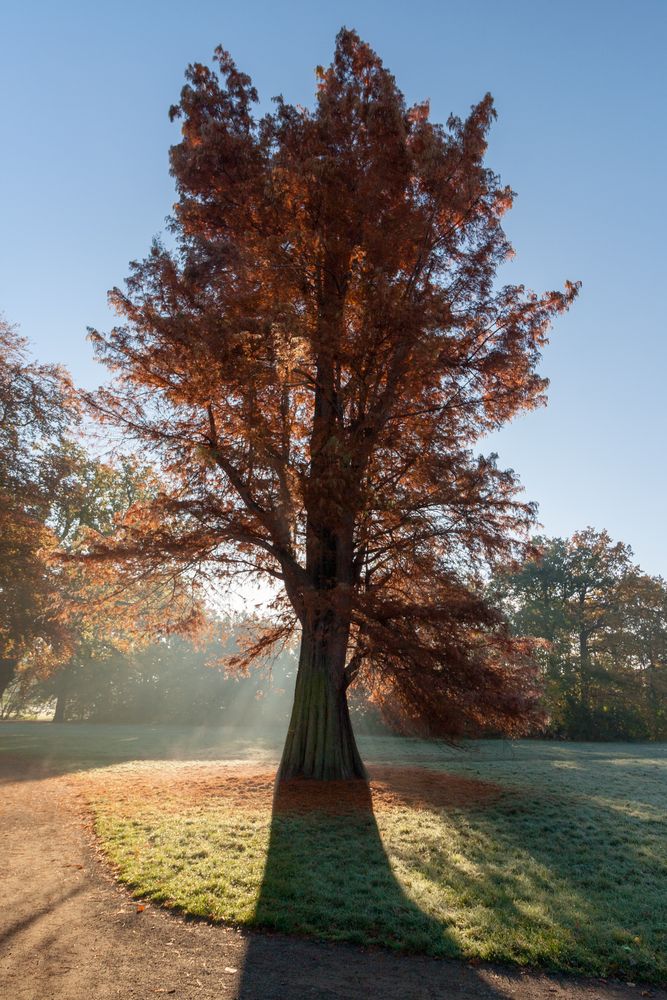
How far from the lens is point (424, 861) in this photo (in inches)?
266

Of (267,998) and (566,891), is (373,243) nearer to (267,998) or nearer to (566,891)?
(566,891)

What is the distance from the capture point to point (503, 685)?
10094 millimetres

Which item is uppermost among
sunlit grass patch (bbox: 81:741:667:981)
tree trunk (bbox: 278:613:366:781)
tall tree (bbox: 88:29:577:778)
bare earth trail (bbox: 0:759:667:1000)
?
tall tree (bbox: 88:29:577:778)

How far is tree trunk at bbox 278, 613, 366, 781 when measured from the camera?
11578 millimetres

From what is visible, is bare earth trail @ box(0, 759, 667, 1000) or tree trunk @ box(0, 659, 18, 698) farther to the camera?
tree trunk @ box(0, 659, 18, 698)

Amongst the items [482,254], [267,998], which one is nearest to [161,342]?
[482,254]

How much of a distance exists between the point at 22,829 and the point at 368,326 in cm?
939

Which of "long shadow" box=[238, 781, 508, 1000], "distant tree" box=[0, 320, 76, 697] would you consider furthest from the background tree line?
"long shadow" box=[238, 781, 508, 1000]

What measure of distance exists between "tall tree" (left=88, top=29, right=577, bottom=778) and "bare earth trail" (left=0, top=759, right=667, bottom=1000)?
566 cm

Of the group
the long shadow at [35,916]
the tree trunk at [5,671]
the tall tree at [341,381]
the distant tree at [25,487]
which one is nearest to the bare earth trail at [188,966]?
the long shadow at [35,916]

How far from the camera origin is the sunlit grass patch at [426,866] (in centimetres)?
490

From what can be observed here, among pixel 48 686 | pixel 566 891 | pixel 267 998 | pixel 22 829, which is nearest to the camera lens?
pixel 267 998

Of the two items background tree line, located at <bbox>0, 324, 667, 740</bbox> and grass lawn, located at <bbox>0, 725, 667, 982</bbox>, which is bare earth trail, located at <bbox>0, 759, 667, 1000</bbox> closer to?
grass lawn, located at <bbox>0, 725, 667, 982</bbox>

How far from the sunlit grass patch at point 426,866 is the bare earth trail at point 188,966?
0.24m
